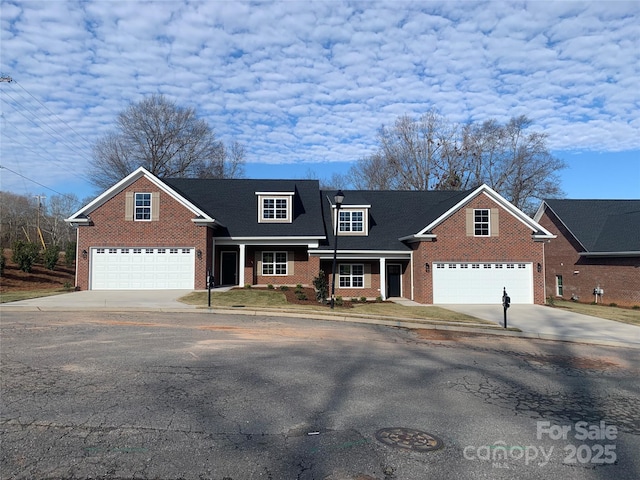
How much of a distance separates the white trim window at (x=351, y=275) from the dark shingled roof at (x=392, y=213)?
1.64 metres

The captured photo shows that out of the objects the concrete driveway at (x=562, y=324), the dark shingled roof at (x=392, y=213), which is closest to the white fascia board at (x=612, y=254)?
the dark shingled roof at (x=392, y=213)

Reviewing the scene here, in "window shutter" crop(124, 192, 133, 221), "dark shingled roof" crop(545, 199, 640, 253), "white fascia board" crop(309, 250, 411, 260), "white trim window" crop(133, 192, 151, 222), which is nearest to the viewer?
"window shutter" crop(124, 192, 133, 221)

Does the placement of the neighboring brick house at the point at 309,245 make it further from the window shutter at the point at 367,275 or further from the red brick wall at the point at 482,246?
the window shutter at the point at 367,275

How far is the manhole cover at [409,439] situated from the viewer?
4477 mm

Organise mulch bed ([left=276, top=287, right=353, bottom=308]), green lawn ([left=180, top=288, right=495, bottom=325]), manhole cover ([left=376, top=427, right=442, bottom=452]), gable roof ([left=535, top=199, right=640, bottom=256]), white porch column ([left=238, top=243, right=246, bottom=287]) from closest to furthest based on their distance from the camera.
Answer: manhole cover ([left=376, top=427, right=442, bottom=452])
green lawn ([left=180, top=288, right=495, bottom=325])
mulch bed ([left=276, top=287, right=353, bottom=308])
white porch column ([left=238, top=243, right=246, bottom=287])
gable roof ([left=535, top=199, right=640, bottom=256])

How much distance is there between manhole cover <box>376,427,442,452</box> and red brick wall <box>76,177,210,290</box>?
2012 centimetres

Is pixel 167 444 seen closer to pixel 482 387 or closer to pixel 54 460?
pixel 54 460

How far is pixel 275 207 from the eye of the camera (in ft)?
89.9

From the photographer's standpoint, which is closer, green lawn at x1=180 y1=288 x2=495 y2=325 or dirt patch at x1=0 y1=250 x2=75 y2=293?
green lawn at x1=180 y1=288 x2=495 y2=325

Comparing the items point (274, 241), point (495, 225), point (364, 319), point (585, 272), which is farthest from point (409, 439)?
point (585, 272)

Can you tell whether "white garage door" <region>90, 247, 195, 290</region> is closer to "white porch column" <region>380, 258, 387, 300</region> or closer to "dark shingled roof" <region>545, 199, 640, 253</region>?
"white porch column" <region>380, 258, 387, 300</region>

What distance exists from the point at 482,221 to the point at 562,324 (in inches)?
374

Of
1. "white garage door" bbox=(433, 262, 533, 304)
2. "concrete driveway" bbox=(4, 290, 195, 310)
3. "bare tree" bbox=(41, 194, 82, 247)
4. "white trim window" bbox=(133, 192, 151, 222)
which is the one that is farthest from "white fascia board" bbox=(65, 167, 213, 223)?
"bare tree" bbox=(41, 194, 82, 247)

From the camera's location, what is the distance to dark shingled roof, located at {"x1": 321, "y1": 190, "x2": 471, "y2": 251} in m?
25.9
